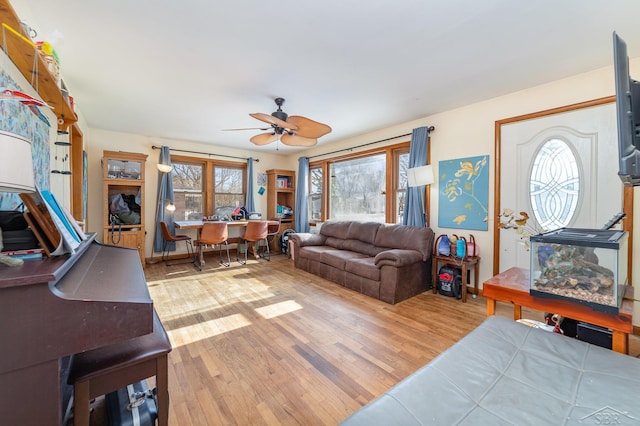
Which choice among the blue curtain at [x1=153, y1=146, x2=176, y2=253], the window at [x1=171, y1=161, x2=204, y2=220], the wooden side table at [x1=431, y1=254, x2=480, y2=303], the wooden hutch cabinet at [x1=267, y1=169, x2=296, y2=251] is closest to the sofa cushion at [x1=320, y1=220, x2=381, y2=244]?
the wooden side table at [x1=431, y1=254, x2=480, y2=303]

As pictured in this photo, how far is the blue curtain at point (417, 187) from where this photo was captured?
3814 mm

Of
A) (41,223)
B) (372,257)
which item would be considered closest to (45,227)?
(41,223)

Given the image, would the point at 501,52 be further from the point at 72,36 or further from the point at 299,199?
the point at 299,199

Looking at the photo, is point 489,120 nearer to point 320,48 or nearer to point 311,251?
point 320,48

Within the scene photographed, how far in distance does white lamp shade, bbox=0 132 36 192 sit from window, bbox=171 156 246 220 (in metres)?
4.90

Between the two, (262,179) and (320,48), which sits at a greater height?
Answer: (320,48)

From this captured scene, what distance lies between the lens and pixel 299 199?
6.11 meters

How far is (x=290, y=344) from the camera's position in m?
2.21

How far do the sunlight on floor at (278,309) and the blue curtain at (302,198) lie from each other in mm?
2978

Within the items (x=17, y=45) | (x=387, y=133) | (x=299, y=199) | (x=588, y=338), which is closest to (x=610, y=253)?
(x=588, y=338)

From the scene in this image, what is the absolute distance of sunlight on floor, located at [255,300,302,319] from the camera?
2.79 meters

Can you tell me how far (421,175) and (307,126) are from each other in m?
1.84

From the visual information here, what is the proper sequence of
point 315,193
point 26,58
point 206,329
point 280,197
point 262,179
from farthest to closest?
point 280,197
point 262,179
point 315,193
point 206,329
point 26,58

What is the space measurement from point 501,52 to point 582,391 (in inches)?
100
